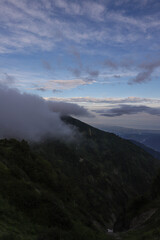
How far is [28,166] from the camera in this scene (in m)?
67.6

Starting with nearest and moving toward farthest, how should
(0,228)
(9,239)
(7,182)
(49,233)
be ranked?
1. (9,239)
2. (0,228)
3. (49,233)
4. (7,182)

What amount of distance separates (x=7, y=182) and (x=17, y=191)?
3.97 metres

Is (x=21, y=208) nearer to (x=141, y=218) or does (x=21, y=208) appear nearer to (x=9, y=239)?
(x=9, y=239)

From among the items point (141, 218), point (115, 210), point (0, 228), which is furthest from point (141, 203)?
point (115, 210)

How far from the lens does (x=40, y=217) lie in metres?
27.6

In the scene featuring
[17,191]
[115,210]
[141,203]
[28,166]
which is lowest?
[115,210]

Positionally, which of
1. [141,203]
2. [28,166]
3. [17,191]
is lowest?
[141,203]

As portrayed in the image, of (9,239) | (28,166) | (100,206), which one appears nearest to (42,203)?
(9,239)

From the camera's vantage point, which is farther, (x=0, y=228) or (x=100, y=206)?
(x=100, y=206)

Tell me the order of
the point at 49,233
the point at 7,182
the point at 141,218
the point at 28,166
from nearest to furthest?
the point at 49,233 < the point at 7,182 < the point at 141,218 < the point at 28,166

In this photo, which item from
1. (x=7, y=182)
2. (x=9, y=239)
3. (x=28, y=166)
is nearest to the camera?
(x=9, y=239)

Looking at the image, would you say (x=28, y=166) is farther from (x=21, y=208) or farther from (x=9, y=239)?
(x=9, y=239)

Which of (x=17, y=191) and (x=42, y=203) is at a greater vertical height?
(x=17, y=191)

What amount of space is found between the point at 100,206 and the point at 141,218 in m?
→ 141
